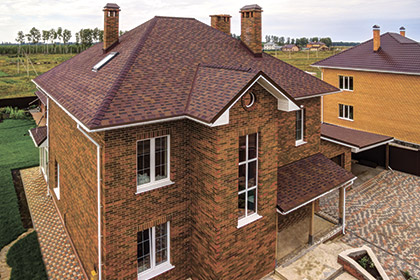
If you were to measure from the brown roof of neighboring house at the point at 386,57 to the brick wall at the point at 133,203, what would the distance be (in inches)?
734

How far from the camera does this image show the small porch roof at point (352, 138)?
16438 millimetres

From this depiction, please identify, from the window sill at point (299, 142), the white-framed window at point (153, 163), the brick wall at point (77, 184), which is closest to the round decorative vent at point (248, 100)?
the white-framed window at point (153, 163)

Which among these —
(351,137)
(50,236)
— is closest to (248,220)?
(50,236)

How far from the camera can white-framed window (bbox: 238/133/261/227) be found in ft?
31.0

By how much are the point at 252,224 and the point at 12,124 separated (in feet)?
106

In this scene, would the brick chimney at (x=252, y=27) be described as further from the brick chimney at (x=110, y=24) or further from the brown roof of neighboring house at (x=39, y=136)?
the brown roof of neighboring house at (x=39, y=136)

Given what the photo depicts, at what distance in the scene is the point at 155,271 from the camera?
9.41 metres

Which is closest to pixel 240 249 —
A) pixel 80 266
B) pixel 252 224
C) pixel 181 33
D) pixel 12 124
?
pixel 252 224

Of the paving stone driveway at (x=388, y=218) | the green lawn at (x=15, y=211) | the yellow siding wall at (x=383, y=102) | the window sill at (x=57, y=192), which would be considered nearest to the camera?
the green lawn at (x=15, y=211)

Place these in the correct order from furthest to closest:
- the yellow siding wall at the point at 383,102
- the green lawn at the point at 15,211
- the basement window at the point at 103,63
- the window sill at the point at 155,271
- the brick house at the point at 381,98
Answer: the yellow siding wall at the point at 383,102 → the brick house at the point at 381,98 → the basement window at the point at 103,63 → the green lawn at the point at 15,211 → the window sill at the point at 155,271

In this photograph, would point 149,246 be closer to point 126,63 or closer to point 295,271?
point 295,271

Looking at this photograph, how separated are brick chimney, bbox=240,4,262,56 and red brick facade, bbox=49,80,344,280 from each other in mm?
4868

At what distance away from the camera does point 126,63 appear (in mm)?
9844

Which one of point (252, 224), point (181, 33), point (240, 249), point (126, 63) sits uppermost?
point (181, 33)
